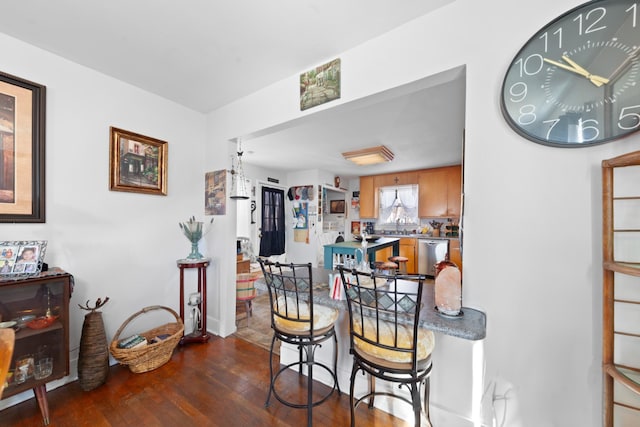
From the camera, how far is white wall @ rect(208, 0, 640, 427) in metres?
1.02

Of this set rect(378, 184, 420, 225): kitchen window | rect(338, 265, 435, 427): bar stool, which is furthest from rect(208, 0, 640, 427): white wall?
rect(378, 184, 420, 225): kitchen window

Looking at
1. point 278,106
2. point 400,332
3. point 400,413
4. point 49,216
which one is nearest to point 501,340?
point 400,332

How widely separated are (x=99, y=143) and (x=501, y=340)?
3124 millimetres

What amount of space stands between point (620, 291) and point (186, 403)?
239cm

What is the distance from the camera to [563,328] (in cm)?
105

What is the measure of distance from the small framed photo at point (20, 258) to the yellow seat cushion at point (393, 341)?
2.09 m

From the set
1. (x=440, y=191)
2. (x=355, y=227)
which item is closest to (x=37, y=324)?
(x=355, y=227)

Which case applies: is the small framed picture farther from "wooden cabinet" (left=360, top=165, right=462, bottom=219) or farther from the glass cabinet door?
the glass cabinet door

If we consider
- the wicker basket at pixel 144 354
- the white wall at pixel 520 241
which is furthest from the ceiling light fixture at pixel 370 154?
the wicker basket at pixel 144 354

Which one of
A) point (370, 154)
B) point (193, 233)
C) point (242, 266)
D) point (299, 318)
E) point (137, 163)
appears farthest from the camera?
point (242, 266)

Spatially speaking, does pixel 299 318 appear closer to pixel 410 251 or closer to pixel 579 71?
pixel 579 71

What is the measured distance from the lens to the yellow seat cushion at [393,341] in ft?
3.79

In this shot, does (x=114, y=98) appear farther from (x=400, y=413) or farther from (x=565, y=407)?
(x=565, y=407)

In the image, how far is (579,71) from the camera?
101 centimetres
